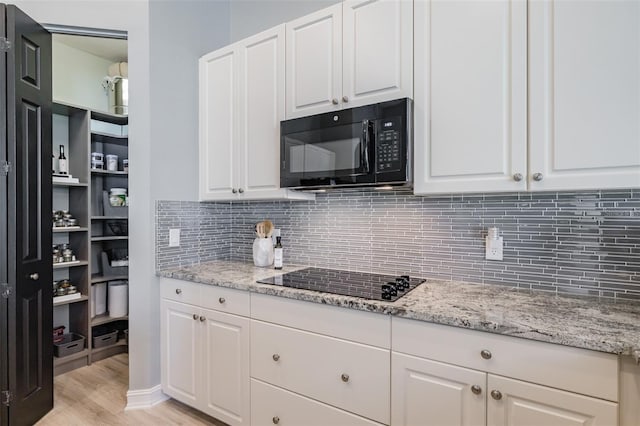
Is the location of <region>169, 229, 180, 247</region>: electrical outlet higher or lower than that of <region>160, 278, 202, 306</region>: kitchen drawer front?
higher

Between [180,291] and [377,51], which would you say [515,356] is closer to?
[377,51]

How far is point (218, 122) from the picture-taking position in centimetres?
231

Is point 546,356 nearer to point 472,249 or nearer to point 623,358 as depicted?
A: point 623,358

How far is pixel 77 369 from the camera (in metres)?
2.72

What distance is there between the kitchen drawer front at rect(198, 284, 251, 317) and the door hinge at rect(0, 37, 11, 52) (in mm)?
1621

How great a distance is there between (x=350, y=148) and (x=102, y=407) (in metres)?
2.24

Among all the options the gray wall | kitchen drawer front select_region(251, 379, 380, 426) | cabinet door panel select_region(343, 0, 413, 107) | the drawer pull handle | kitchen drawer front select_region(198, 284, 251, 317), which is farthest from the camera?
the gray wall

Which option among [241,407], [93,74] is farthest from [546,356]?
[93,74]

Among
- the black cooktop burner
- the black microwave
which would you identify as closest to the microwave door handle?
the black microwave

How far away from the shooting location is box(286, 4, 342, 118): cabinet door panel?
1.81m

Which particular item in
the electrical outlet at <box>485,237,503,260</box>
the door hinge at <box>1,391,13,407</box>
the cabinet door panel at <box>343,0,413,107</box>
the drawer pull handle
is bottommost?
the door hinge at <box>1,391,13,407</box>

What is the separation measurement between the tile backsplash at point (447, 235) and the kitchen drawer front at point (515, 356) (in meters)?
0.60

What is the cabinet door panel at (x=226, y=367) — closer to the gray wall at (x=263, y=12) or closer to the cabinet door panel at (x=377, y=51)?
the cabinet door panel at (x=377, y=51)

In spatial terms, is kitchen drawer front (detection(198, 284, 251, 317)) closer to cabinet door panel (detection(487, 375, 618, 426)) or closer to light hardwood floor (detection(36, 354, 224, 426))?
light hardwood floor (detection(36, 354, 224, 426))
